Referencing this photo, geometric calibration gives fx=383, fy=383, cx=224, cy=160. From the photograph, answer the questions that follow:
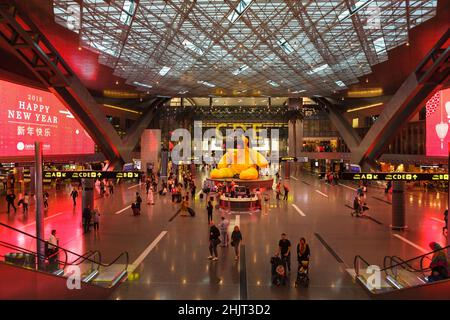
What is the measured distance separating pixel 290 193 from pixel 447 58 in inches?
729

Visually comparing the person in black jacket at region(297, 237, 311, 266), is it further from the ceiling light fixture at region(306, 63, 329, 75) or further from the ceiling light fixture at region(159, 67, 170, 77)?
the ceiling light fixture at region(159, 67, 170, 77)

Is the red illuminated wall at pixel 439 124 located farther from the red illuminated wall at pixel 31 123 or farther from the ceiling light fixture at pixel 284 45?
the red illuminated wall at pixel 31 123

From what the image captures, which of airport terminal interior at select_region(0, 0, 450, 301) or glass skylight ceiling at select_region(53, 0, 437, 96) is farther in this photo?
glass skylight ceiling at select_region(53, 0, 437, 96)

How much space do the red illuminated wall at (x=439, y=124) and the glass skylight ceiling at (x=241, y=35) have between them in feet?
16.6

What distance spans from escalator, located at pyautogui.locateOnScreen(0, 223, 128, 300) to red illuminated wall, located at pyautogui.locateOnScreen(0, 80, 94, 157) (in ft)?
48.6

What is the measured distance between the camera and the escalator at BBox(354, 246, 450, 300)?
807cm

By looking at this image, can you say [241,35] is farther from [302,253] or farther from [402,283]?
[402,283]

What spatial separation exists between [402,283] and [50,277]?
323 inches

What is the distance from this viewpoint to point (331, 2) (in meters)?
22.0

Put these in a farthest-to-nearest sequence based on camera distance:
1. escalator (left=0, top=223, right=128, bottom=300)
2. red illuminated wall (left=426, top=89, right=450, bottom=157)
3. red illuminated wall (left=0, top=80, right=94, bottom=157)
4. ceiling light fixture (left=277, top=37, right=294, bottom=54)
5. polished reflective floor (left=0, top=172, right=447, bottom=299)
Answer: ceiling light fixture (left=277, top=37, right=294, bottom=54) → red illuminated wall (left=426, top=89, right=450, bottom=157) → red illuminated wall (left=0, top=80, right=94, bottom=157) → polished reflective floor (left=0, top=172, right=447, bottom=299) → escalator (left=0, top=223, right=128, bottom=300)

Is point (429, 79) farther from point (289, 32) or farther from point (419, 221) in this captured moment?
point (289, 32)

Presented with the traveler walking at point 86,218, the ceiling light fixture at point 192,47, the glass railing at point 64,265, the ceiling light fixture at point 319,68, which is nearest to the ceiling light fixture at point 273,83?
the ceiling light fixture at point 319,68

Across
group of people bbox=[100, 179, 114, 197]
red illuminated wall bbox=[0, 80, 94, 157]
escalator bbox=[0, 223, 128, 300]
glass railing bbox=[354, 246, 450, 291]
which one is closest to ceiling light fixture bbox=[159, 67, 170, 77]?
red illuminated wall bbox=[0, 80, 94, 157]
